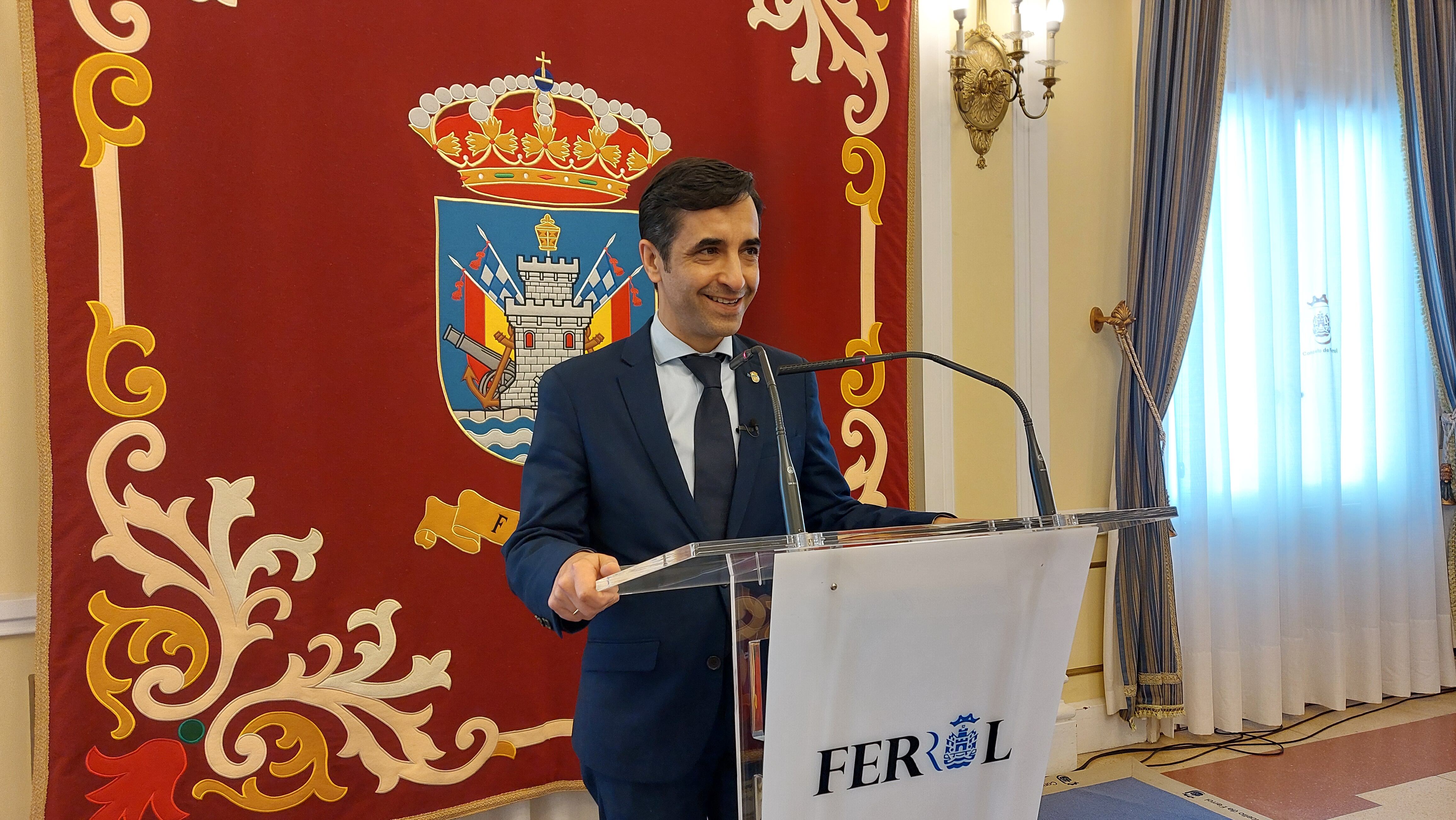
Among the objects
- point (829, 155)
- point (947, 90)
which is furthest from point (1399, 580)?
point (829, 155)

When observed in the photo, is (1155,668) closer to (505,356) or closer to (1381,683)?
(1381,683)

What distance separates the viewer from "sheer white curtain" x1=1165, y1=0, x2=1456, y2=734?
3605mm

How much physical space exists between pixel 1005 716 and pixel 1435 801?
270cm

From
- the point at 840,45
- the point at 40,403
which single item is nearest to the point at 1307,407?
the point at 840,45

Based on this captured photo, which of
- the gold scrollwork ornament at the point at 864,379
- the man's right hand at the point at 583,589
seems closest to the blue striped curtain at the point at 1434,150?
the gold scrollwork ornament at the point at 864,379

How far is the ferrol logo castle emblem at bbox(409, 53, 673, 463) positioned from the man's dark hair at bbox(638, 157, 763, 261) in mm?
1086

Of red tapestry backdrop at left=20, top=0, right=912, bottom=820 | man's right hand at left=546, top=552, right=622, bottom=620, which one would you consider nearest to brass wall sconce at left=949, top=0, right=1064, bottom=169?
red tapestry backdrop at left=20, top=0, right=912, bottom=820

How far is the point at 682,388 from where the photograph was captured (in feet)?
5.03

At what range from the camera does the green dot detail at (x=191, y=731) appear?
2164mm

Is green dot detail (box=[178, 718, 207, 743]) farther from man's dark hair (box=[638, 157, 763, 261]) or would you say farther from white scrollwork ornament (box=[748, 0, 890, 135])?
white scrollwork ornament (box=[748, 0, 890, 135])

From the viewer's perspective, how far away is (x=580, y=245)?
2.57m

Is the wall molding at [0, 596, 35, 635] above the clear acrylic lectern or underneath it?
underneath

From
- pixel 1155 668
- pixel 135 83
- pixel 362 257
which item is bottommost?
pixel 1155 668

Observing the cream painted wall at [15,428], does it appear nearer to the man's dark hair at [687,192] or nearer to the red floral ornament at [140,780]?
the red floral ornament at [140,780]
